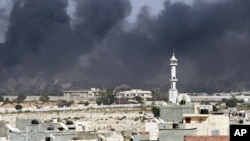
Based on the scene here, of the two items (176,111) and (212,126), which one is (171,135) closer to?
(212,126)

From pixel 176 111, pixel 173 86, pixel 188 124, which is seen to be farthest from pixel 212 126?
pixel 173 86

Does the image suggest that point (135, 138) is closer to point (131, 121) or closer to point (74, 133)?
point (74, 133)

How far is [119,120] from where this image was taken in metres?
113

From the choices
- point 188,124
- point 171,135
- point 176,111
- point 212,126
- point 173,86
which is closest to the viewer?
point 171,135

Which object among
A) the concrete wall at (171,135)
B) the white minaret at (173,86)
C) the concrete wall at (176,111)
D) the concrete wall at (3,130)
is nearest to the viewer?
the concrete wall at (171,135)

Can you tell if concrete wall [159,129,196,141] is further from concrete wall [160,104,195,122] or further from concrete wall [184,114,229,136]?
concrete wall [160,104,195,122]

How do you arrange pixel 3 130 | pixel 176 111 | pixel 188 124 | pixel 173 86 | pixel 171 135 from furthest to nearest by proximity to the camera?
pixel 173 86
pixel 176 111
pixel 188 124
pixel 3 130
pixel 171 135

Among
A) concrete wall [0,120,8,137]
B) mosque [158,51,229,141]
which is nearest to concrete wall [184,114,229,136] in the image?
mosque [158,51,229,141]

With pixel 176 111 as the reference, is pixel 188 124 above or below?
below

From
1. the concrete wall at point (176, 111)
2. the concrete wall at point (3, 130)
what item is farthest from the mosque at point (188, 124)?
the concrete wall at point (3, 130)

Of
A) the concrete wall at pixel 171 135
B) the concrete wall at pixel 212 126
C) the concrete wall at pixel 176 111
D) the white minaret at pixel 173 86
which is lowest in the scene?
the concrete wall at pixel 171 135

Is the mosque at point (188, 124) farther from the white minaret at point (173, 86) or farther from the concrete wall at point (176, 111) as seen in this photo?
→ the white minaret at point (173, 86)

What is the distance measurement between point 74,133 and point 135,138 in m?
4.51

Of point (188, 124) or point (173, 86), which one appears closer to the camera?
point (188, 124)
